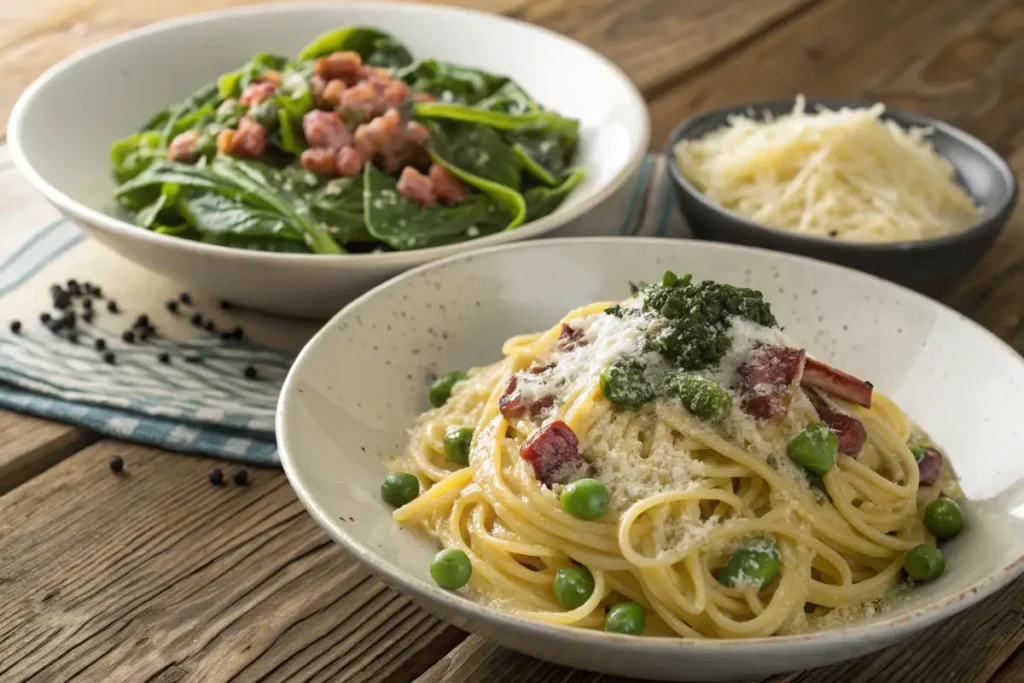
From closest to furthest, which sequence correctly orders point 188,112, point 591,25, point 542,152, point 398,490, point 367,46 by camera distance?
point 398,490
point 542,152
point 188,112
point 367,46
point 591,25

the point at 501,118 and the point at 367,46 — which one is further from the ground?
the point at 367,46

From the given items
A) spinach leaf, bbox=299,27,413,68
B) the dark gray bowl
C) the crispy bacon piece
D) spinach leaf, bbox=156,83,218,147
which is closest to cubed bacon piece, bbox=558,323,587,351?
the crispy bacon piece

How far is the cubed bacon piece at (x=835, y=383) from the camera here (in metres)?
2.43

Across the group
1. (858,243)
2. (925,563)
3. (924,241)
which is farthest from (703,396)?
(924,241)

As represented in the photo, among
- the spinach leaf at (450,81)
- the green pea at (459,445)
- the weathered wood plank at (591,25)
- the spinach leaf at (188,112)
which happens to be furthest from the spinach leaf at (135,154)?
the green pea at (459,445)

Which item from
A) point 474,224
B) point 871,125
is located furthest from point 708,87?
point 474,224

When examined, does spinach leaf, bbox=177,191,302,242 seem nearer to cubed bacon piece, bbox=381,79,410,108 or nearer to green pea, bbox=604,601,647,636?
cubed bacon piece, bbox=381,79,410,108

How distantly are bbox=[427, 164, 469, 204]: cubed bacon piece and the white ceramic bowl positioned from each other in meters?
0.35

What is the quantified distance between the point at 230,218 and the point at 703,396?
1765 millimetres

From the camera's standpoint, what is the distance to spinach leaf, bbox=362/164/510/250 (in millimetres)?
3299

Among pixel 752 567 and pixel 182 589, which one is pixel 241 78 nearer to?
pixel 182 589

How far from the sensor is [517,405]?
239 cm

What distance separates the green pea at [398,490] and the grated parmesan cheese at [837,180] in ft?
5.46

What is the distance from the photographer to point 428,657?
7.41ft
